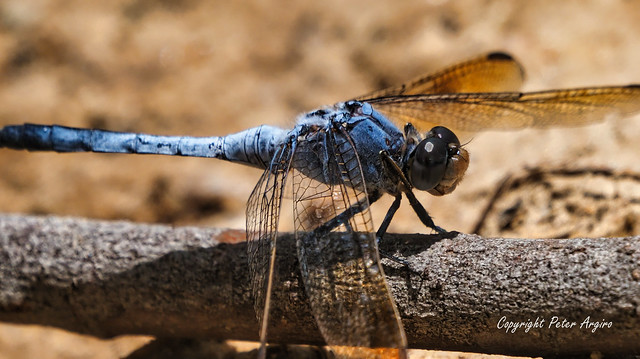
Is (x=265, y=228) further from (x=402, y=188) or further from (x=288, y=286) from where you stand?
(x=402, y=188)

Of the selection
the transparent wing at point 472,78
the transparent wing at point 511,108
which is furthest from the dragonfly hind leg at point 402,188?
the transparent wing at point 472,78

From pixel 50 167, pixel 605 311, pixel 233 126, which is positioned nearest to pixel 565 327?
pixel 605 311

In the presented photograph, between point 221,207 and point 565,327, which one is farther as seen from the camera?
point 221,207

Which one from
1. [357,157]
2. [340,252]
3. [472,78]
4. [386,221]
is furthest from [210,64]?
[340,252]

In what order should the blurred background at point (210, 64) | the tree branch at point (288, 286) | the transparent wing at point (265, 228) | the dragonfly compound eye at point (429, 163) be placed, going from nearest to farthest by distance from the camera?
1. the tree branch at point (288, 286)
2. the transparent wing at point (265, 228)
3. the dragonfly compound eye at point (429, 163)
4. the blurred background at point (210, 64)

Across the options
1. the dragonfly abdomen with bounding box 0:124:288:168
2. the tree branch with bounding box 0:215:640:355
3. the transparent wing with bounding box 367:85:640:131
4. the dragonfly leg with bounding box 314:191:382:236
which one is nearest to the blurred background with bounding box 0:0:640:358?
the transparent wing with bounding box 367:85:640:131

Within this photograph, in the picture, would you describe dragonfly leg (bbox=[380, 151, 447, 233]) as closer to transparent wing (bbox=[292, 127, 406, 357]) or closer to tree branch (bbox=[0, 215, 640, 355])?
transparent wing (bbox=[292, 127, 406, 357])

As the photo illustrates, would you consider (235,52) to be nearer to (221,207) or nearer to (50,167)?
(221,207)

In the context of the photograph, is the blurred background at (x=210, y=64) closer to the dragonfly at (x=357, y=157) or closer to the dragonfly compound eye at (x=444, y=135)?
the dragonfly at (x=357, y=157)
